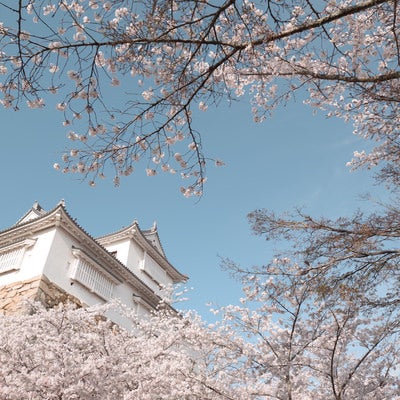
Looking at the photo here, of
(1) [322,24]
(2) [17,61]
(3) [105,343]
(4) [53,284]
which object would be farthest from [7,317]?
(1) [322,24]

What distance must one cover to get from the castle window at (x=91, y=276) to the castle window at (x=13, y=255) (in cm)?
164

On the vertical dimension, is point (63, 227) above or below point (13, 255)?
above

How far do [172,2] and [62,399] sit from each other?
6117 millimetres

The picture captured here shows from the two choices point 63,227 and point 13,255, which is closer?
point 13,255

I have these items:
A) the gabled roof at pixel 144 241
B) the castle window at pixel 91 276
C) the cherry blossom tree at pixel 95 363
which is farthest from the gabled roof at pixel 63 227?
the cherry blossom tree at pixel 95 363

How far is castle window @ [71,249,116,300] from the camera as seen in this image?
13.1 metres

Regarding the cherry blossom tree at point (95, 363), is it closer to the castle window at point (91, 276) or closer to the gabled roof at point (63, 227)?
the castle window at point (91, 276)

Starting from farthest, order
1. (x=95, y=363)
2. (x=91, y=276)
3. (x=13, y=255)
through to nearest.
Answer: (x=91, y=276), (x=13, y=255), (x=95, y=363)

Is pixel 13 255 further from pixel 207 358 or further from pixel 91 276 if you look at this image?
pixel 207 358

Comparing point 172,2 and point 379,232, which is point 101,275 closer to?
point 379,232

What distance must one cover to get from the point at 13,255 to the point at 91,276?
269cm

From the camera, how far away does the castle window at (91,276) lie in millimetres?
13086

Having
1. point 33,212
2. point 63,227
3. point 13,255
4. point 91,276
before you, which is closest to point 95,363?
point 91,276

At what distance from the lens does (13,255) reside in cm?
1303
